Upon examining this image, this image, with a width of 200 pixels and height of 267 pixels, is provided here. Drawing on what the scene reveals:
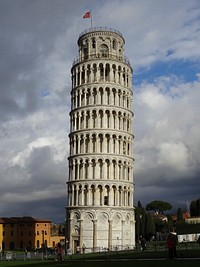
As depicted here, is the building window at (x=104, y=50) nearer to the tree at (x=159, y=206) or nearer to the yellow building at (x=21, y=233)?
the yellow building at (x=21, y=233)

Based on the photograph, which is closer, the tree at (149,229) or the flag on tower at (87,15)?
the flag on tower at (87,15)

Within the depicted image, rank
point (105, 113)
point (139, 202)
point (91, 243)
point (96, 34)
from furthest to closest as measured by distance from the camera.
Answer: point (139, 202) → point (96, 34) → point (105, 113) → point (91, 243)

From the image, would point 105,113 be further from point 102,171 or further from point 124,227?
point 124,227

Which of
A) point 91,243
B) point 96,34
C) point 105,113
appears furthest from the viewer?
point 96,34

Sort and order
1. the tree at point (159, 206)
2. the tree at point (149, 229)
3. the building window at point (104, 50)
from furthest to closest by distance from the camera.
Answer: the tree at point (159, 206) → the tree at point (149, 229) → the building window at point (104, 50)

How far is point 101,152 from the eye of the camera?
207 ft

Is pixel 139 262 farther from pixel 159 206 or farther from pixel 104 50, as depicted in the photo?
pixel 159 206

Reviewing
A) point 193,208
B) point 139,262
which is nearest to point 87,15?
point 139,262

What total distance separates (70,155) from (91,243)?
14.0 m

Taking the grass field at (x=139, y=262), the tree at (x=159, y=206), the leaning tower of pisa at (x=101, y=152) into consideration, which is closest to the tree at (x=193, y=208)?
the tree at (x=159, y=206)

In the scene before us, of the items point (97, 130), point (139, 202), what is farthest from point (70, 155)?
point (139, 202)

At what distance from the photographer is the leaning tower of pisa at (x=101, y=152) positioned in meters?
61.1

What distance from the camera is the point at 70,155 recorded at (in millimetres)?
65812

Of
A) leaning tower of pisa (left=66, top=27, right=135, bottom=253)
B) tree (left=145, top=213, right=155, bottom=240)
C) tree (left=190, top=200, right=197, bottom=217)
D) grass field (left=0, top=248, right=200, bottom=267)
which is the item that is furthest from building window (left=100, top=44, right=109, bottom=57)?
tree (left=190, top=200, right=197, bottom=217)
